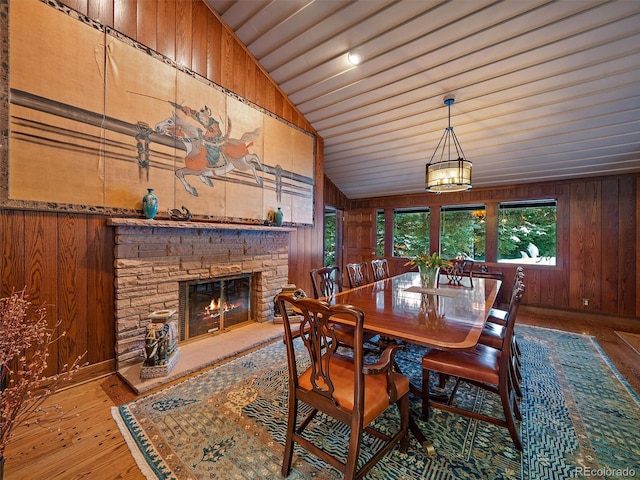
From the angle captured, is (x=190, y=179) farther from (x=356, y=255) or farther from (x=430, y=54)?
(x=356, y=255)

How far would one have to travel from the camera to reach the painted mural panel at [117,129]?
2088 millimetres

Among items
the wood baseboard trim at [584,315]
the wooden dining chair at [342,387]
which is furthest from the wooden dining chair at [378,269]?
the wood baseboard trim at [584,315]

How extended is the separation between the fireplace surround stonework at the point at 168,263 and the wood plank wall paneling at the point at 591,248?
474 cm

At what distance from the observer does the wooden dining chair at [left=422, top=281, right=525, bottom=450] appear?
1664 millimetres

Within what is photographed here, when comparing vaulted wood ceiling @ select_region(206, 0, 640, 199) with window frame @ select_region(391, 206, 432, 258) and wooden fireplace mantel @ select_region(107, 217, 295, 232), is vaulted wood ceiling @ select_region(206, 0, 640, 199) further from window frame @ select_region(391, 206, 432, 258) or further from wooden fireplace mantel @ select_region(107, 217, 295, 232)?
wooden fireplace mantel @ select_region(107, 217, 295, 232)

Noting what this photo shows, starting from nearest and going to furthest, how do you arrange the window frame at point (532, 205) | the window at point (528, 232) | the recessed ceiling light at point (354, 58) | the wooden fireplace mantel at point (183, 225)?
the wooden fireplace mantel at point (183, 225)
the recessed ceiling light at point (354, 58)
the window frame at point (532, 205)
the window at point (528, 232)

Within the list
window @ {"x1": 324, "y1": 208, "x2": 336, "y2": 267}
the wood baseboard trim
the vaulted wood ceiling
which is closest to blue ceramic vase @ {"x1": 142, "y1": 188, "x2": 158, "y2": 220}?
the vaulted wood ceiling

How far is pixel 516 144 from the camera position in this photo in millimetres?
4027

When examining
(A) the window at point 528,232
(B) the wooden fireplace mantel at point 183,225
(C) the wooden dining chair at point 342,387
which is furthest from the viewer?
(A) the window at point 528,232

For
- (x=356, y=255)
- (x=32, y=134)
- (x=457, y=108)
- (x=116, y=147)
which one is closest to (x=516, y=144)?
(x=457, y=108)

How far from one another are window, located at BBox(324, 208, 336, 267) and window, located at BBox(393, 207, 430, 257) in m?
→ 1.65

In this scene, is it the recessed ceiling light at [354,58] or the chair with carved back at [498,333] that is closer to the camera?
the chair with carved back at [498,333]

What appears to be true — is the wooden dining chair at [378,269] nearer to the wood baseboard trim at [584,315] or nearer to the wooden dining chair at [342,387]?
the wooden dining chair at [342,387]

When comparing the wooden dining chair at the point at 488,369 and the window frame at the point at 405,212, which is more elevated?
the window frame at the point at 405,212
